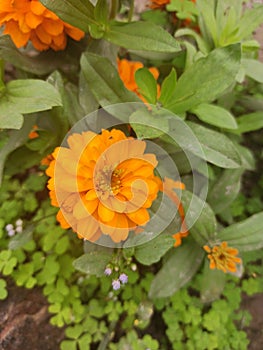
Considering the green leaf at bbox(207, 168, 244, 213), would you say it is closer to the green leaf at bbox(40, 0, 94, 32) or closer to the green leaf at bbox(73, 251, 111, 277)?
the green leaf at bbox(73, 251, 111, 277)

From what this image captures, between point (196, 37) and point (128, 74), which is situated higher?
point (196, 37)

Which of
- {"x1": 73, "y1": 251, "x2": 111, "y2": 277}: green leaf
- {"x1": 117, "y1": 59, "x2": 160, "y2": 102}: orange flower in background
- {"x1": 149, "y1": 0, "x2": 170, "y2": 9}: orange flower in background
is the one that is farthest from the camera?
{"x1": 149, "y1": 0, "x2": 170, "y2": 9}: orange flower in background

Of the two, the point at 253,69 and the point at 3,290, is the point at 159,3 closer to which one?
the point at 253,69

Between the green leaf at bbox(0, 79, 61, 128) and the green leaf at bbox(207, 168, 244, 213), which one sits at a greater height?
the green leaf at bbox(0, 79, 61, 128)

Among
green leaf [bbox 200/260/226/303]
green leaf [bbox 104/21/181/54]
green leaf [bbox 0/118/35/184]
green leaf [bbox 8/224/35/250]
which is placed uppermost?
green leaf [bbox 104/21/181/54]

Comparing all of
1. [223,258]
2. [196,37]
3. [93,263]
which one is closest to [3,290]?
[93,263]

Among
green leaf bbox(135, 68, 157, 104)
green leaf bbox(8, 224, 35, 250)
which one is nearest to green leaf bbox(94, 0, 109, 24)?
green leaf bbox(135, 68, 157, 104)

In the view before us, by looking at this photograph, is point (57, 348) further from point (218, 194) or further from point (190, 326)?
point (218, 194)
